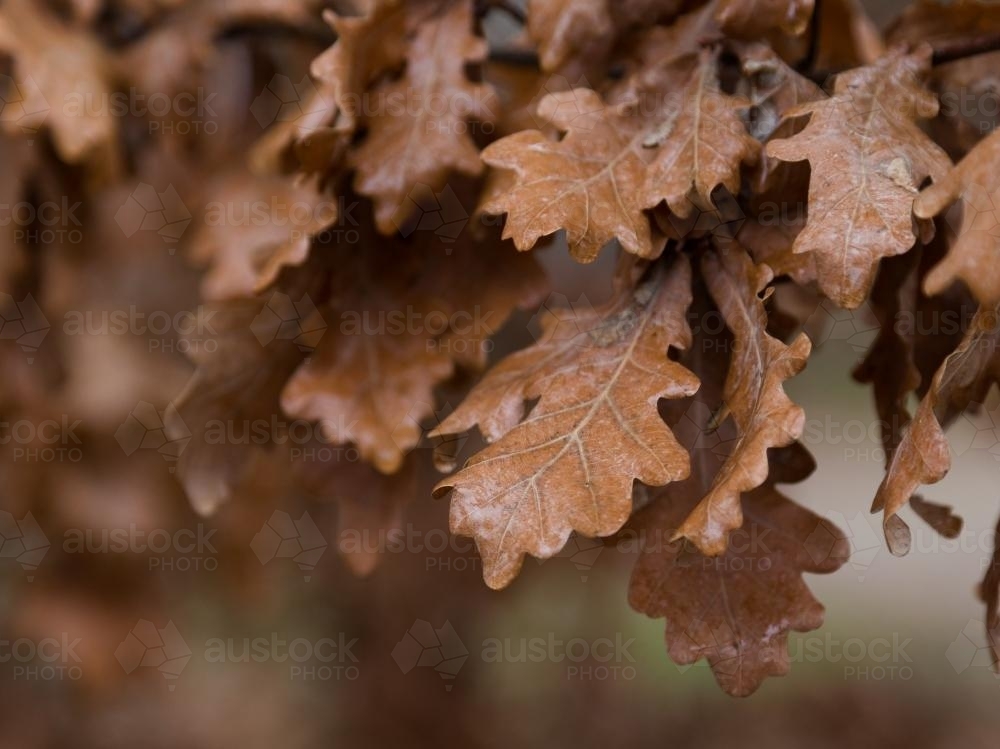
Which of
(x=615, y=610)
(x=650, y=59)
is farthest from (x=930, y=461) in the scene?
(x=615, y=610)

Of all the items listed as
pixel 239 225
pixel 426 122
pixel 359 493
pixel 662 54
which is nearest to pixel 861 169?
pixel 662 54

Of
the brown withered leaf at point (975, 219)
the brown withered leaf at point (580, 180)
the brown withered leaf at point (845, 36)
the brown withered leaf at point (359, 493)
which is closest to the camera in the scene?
the brown withered leaf at point (975, 219)

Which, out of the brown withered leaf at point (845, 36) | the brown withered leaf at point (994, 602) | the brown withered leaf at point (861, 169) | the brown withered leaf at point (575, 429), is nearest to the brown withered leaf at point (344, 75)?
the brown withered leaf at point (575, 429)

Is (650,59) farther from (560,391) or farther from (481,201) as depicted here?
(560,391)

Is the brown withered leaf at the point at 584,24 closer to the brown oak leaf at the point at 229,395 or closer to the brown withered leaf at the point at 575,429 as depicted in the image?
the brown withered leaf at the point at 575,429

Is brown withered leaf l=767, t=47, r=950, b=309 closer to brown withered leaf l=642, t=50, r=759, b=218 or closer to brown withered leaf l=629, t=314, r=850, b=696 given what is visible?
brown withered leaf l=642, t=50, r=759, b=218

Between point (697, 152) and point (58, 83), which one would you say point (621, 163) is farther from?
point (58, 83)
